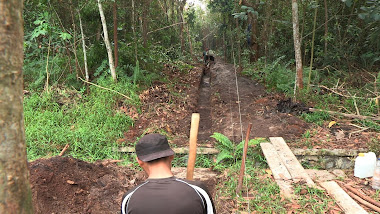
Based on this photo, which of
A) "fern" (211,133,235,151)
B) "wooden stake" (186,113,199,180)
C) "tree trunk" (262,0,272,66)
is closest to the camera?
"wooden stake" (186,113,199,180)

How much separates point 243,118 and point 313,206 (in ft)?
13.4

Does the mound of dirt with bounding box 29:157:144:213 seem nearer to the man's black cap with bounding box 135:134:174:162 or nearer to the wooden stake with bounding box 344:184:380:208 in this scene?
the man's black cap with bounding box 135:134:174:162

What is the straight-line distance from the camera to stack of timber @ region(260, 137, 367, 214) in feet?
11.5

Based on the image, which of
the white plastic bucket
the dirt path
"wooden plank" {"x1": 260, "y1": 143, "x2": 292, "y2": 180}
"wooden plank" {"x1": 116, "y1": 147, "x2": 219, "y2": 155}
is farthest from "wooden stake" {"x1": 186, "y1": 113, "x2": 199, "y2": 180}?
the white plastic bucket

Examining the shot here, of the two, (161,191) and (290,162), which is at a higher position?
(161,191)

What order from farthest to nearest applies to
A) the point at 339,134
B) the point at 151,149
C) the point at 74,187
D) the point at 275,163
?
the point at 339,134
the point at 275,163
the point at 74,187
the point at 151,149

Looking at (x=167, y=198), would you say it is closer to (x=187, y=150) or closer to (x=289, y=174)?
(x=289, y=174)

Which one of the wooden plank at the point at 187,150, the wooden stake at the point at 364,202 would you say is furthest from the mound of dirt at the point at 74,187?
the wooden stake at the point at 364,202

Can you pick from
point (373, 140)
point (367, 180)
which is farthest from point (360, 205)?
point (373, 140)

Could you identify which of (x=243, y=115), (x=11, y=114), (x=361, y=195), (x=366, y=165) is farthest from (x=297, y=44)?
(x=11, y=114)

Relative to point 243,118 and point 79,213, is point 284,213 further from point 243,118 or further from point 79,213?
point 243,118

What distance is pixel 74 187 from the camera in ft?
12.1

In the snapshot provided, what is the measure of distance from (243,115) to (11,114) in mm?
6822

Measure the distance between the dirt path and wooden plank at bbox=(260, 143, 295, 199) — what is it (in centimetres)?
66
